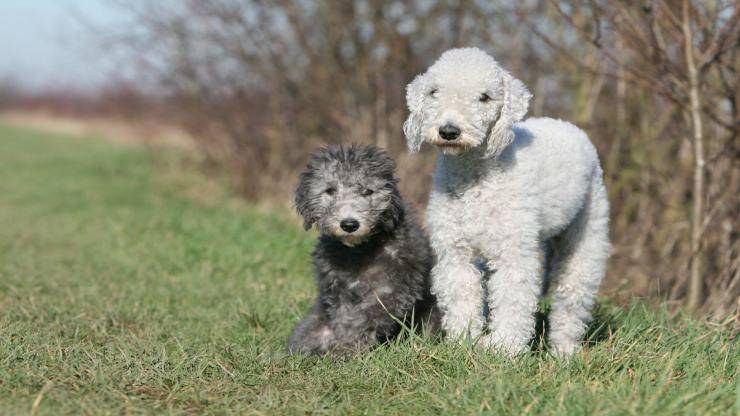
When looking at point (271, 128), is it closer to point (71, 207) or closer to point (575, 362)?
point (71, 207)

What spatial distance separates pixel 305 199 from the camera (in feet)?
15.8

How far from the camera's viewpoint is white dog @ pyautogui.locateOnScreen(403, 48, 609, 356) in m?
4.20

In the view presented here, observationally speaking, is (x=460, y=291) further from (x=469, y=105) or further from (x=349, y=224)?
(x=469, y=105)

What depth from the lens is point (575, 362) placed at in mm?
4137

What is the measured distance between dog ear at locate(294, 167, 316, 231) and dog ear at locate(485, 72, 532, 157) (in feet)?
3.98

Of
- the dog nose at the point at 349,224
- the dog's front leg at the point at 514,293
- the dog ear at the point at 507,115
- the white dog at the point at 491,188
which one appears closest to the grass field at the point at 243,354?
the dog's front leg at the point at 514,293

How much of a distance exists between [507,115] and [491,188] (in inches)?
17.2

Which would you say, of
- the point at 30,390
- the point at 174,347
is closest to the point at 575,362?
the point at 174,347

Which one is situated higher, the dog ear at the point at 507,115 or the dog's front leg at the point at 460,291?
the dog ear at the point at 507,115

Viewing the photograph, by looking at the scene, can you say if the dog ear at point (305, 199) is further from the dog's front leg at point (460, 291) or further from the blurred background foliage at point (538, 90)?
the blurred background foliage at point (538, 90)

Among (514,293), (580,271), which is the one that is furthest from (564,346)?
(514,293)

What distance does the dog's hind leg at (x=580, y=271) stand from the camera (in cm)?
487

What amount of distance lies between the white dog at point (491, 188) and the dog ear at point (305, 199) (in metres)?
0.76

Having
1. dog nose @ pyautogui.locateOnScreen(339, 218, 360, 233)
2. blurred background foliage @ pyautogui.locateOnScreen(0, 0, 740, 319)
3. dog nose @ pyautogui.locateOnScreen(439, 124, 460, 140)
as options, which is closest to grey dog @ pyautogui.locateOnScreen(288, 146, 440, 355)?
dog nose @ pyautogui.locateOnScreen(339, 218, 360, 233)
